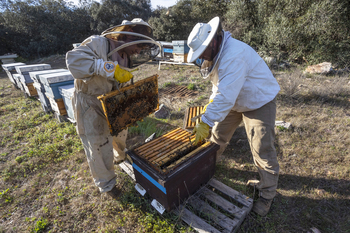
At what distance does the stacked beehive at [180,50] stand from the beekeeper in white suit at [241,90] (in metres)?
6.73

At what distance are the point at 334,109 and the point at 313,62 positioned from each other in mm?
5201

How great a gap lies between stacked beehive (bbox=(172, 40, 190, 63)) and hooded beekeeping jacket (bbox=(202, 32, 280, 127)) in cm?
686

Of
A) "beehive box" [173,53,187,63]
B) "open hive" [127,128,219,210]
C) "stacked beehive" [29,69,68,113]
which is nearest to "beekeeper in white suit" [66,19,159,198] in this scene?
"open hive" [127,128,219,210]

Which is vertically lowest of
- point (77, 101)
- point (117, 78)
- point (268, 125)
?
point (268, 125)

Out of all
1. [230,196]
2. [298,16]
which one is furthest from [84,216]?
[298,16]

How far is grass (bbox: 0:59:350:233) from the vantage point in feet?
7.51

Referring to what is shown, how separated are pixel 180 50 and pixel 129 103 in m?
7.03

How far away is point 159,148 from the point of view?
2395 mm

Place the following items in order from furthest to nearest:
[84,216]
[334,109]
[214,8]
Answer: [214,8], [334,109], [84,216]

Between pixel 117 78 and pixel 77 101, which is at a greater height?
pixel 117 78

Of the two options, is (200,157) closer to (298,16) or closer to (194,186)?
(194,186)

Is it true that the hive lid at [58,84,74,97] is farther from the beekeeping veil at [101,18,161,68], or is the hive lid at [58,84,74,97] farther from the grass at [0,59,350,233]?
the beekeeping veil at [101,18,161,68]

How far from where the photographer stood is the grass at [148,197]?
2289 millimetres

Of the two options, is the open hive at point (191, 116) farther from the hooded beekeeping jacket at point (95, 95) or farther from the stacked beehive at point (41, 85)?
the stacked beehive at point (41, 85)
